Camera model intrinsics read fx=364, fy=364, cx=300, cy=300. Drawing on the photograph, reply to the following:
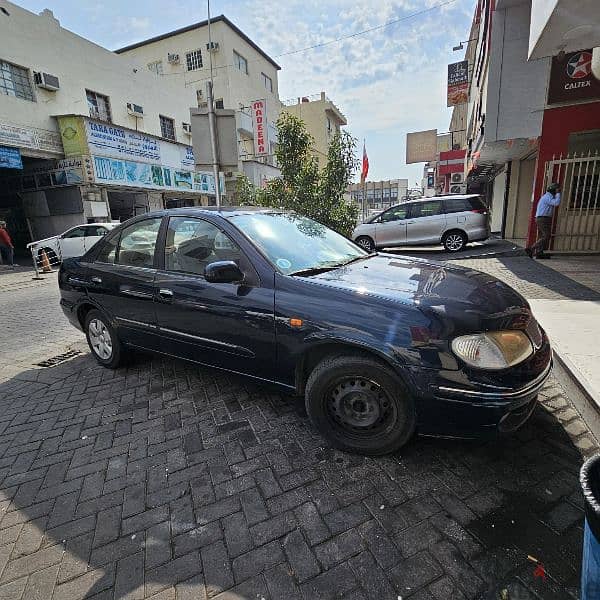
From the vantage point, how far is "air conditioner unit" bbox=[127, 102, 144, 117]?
18428 mm

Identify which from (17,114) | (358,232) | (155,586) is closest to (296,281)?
(155,586)

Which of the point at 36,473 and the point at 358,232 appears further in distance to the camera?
the point at 358,232

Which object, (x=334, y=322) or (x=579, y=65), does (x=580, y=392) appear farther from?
(x=579, y=65)

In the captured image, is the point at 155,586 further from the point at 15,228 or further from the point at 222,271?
the point at 15,228

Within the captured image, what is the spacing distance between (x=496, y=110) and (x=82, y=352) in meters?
10.6

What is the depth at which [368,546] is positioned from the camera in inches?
71.0

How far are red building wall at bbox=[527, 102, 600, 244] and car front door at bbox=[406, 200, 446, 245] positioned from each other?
2680 mm

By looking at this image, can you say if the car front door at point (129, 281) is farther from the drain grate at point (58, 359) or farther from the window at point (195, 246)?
the drain grate at point (58, 359)

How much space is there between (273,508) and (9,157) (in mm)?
16048

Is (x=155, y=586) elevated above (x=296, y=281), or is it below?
below

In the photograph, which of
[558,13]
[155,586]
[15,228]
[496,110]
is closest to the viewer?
[155,586]

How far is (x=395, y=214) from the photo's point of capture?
12.0 metres

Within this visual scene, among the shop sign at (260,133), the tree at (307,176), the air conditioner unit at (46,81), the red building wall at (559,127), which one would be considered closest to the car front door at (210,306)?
the tree at (307,176)

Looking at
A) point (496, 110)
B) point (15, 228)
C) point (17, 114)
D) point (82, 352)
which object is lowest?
point (82, 352)
